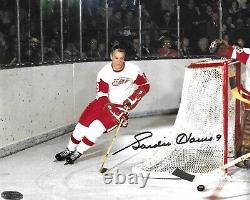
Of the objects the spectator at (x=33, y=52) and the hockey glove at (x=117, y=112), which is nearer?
the hockey glove at (x=117, y=112)

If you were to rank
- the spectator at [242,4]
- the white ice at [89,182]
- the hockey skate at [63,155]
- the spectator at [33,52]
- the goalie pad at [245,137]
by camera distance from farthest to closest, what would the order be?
the spectator at [242,4], the spectator at [33,52], the hockey skate at [63,155], the goalie pad at [245,137], the white ice at [89,182]


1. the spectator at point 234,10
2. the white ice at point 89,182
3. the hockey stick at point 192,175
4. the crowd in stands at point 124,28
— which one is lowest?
the white ice at point 89,182

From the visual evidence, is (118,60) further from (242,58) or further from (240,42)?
(240,42)

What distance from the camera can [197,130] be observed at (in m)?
4.03

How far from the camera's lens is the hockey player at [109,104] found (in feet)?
13.9

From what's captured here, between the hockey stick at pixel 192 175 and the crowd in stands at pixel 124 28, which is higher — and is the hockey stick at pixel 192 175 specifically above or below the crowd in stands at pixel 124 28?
below

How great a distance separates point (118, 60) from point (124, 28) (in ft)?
8.67

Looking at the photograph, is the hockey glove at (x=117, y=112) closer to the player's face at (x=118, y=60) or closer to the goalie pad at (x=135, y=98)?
the goalie pad at (x=135, y=98)

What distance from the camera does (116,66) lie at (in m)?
4.36

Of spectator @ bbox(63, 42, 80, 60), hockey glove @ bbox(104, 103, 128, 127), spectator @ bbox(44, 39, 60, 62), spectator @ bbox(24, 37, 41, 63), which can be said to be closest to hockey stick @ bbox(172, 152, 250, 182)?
hockey glove @ bbox(104, 103, 128, 127)

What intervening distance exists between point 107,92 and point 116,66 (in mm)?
221

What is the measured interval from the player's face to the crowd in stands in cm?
105

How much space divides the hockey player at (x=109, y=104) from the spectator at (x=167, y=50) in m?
2.73

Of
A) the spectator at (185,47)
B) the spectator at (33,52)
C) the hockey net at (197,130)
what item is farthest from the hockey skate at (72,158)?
the spectator at (185,47)
